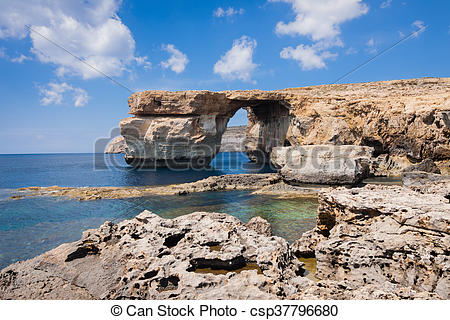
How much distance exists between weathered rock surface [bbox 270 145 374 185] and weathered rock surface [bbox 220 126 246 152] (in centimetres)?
7784

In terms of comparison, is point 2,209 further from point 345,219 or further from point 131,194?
point 345,219

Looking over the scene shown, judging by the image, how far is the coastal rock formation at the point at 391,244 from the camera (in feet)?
14.3

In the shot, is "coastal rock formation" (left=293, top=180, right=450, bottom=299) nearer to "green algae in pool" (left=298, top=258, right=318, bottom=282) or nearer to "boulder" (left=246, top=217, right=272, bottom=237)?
"green algae in pool" (left=298, top=258, right=318, bottom=282)

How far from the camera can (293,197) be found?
1697 cm

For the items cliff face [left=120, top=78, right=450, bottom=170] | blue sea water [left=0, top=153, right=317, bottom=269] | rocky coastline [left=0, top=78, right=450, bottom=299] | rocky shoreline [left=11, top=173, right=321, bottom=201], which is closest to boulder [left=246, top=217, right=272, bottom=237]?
rocky coastline [left=0, top=78, right=450, bottom=299]

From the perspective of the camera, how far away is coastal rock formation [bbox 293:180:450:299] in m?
4.36

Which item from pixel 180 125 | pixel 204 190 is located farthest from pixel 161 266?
pixel 180 125

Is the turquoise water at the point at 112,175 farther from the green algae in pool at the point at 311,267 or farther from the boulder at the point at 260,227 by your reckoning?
the green algae in pool at the point at 311,267

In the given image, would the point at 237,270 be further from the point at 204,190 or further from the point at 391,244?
the point at 204,190

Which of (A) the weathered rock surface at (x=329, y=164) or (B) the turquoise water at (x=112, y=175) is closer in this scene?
(A) the weathered rock surface at (x=329, y=164)

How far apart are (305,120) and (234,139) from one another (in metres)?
70.5

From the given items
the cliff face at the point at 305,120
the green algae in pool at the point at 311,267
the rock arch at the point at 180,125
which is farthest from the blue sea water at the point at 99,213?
the rock arch at the point at 180,125

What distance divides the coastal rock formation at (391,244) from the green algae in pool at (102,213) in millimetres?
3823

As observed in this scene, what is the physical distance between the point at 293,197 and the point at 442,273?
1288 cm
